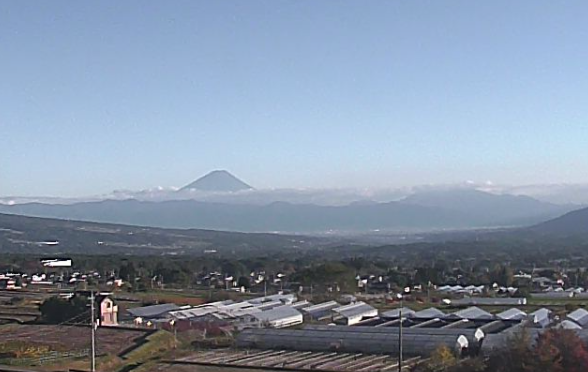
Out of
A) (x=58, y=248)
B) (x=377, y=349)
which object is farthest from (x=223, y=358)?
(x=58, y=248)

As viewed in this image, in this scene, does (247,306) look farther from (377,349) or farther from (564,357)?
(564,357)

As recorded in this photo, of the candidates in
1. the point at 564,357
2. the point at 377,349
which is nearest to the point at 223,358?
the point at 377,349

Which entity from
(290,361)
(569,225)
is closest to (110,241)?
(569,225)

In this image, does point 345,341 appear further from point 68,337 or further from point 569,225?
point 569,225

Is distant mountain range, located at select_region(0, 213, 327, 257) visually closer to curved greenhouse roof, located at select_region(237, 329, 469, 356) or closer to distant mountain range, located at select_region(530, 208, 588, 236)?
distant mountain range, located at select_region(530, 208, 588, 236)

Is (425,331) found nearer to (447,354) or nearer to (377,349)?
Answer: (377,349)

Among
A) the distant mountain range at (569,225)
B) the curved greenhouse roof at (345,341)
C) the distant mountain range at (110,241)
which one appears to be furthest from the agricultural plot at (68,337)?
the distant mountain range at (569,225)

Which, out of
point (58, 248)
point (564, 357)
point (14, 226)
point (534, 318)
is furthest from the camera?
point (14, 226)

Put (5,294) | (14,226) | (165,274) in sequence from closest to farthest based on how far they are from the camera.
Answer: (5,294) < (165,274) < (14,226)

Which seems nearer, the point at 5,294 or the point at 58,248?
the point at 5,294
